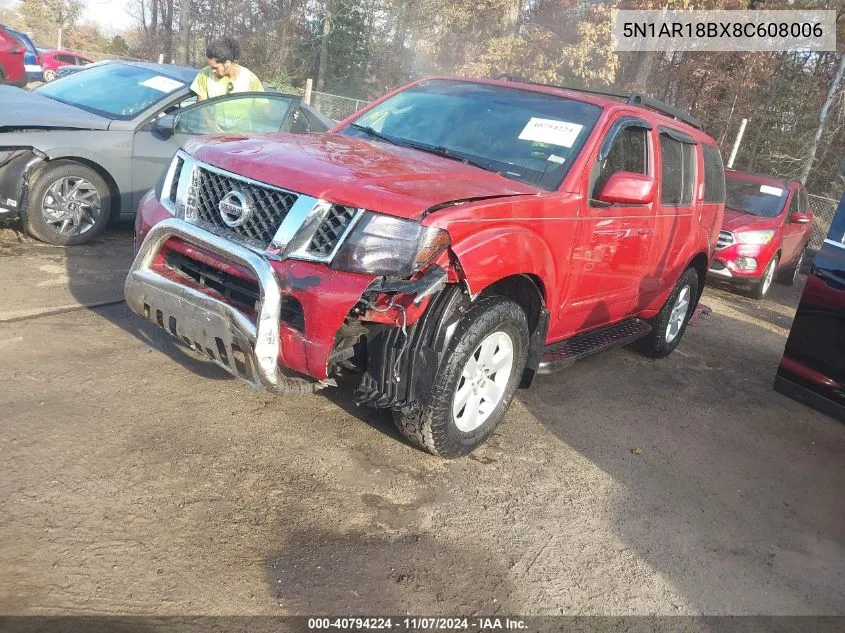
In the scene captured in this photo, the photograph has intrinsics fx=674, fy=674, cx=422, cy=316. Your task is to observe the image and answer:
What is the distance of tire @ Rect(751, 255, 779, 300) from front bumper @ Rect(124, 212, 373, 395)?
8.05m

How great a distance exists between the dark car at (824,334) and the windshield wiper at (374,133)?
2507 millimetres

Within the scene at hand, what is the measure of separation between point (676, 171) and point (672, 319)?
1.39m

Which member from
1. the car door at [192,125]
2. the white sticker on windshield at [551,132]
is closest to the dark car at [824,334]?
the white sticker on windshield at [551,132]

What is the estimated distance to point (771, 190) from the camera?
9.95 metres

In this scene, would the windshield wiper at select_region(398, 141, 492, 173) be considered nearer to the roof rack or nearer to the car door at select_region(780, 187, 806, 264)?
the roof rack

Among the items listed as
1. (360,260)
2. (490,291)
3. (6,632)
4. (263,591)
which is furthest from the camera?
(490,291)

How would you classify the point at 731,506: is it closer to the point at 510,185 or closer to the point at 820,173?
the point at 510,185

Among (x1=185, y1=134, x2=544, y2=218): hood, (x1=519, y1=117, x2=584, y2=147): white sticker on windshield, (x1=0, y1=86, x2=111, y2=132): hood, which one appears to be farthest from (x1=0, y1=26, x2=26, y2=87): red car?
(x1=519, y1=117, x2=584, y2=147): white sticker on windshield

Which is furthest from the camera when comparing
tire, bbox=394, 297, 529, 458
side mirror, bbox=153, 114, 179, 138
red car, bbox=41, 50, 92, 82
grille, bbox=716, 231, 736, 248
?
red car, bbox=41, 50, 92, 82

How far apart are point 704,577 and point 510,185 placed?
6.53 feet

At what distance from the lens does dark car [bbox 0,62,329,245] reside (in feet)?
17.4

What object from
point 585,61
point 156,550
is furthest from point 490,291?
point 585,61

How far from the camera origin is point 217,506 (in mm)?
2748

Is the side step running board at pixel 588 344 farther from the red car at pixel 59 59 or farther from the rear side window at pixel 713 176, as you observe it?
the red car at pixel 59 59
